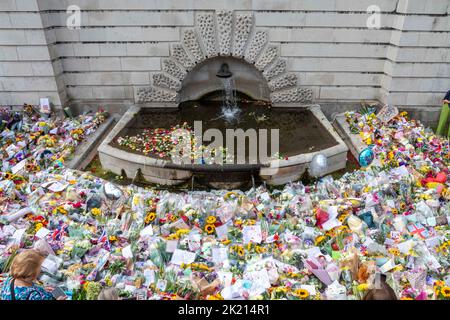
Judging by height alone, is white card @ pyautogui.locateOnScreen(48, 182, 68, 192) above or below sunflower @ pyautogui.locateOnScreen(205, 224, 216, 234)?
above

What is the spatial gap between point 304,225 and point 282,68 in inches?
179

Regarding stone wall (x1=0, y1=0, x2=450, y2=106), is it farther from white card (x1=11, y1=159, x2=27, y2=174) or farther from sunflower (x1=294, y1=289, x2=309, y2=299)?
sunflower (x1=294, y1=289, x2=309, y2=299)

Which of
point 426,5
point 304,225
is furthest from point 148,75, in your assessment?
point 426,5

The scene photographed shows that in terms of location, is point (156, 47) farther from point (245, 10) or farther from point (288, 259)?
point (288, 259)

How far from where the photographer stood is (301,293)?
3900mm

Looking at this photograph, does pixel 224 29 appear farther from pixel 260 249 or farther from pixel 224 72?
pixel 260 249

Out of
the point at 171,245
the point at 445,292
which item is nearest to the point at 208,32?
the point at 171,245

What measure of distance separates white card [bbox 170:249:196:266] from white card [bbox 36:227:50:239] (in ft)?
5.85

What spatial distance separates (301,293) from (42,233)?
339 centimetres

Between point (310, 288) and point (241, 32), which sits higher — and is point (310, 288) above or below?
below

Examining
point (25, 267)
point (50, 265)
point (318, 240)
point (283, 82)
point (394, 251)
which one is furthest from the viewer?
point (283, 82)

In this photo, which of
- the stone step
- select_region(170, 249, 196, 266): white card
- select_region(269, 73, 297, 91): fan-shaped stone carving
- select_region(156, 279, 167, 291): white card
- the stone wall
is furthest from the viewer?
select_region(269, 73, 297, 91): fan-shaped stone carving

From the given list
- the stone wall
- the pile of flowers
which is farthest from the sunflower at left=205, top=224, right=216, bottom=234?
the stone wall

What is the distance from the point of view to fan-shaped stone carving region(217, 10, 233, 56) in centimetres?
796
